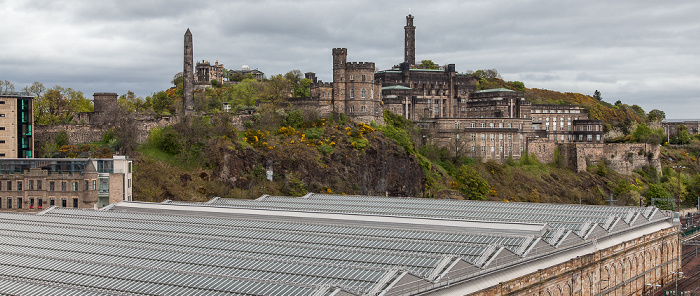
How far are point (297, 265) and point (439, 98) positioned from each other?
3800 inches

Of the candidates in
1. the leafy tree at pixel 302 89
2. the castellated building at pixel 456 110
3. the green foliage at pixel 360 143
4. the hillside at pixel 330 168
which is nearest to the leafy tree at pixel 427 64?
the castellated building at pixel 456 110

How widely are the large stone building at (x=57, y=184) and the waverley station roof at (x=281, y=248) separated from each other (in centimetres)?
530

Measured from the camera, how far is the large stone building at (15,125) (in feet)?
267

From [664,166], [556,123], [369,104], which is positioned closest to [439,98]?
[556,123]

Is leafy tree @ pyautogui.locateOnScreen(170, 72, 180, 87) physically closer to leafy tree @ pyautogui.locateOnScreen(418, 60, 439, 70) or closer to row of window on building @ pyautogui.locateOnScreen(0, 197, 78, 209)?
leafy tree @ pyautogui.locateOnScreen(418, 60, 439, 70)

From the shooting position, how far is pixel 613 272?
5384 cm

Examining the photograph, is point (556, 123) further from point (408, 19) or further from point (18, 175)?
point (18, 175)

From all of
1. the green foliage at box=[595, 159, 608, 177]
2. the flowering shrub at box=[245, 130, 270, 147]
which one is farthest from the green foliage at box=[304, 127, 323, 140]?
the green foliage at box=[595, 159, 608, 177]

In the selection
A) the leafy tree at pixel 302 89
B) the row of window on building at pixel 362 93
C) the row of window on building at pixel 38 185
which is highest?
the leafy tree at pixel 302 89

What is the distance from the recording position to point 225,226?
52.8m

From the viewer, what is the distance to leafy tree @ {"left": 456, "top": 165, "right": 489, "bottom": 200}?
10362 centimetres

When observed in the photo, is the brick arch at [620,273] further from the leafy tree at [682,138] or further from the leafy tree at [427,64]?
the leafy tree at [682,138]

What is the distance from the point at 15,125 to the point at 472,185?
195ft

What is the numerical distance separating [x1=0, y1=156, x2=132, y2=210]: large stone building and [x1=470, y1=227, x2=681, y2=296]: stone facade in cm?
4323
